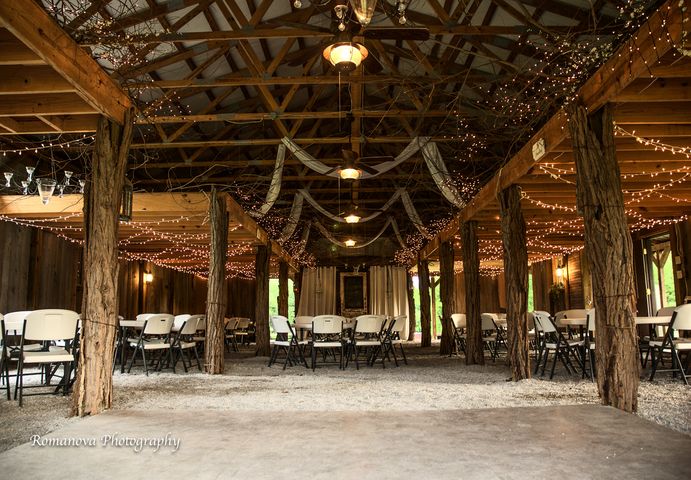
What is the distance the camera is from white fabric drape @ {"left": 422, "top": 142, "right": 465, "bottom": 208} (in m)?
8.64

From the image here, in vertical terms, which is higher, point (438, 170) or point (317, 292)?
point (438, 170)

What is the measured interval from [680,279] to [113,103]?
10173 mm

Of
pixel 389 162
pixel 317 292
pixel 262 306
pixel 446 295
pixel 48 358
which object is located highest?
pixel 389 162

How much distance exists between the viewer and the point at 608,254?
4.33m

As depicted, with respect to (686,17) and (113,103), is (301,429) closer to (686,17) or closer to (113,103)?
(113,103)

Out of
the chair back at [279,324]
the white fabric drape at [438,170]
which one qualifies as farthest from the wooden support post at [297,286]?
the white fabric drape at [438,170]

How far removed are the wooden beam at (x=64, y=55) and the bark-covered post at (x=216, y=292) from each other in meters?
3.15

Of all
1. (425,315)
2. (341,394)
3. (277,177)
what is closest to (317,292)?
(425,315)

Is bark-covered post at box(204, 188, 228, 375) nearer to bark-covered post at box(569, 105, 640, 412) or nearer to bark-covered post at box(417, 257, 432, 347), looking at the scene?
bark-covered post at box(569, 105, 640, 412)

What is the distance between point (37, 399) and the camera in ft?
16.5

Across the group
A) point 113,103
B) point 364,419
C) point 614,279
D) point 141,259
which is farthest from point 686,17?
point 141,259

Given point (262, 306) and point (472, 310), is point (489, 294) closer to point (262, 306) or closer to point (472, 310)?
point (262, 306)

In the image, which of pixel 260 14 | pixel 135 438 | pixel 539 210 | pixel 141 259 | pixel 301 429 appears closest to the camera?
pixel 135 438

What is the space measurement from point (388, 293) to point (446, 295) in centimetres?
668
